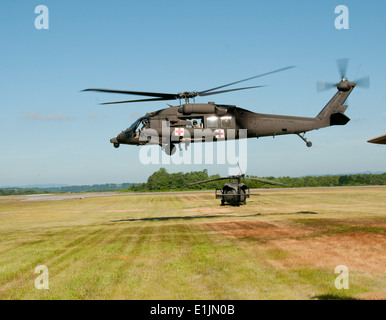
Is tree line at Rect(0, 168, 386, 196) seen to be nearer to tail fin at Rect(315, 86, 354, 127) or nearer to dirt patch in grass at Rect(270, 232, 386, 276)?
tail fin at Rect(315, 86, 354, 127)

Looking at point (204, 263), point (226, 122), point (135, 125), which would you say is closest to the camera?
point (204, 263)

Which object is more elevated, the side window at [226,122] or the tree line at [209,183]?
the side window at [226,122]

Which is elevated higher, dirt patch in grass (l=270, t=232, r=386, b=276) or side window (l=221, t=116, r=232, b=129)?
side window (l=221, t=116, r=232, b=129)

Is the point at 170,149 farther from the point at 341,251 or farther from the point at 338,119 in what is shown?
the point at 338,119

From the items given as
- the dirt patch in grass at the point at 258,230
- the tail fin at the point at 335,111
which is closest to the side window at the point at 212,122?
the dirt patch in grass at the point at 258,230

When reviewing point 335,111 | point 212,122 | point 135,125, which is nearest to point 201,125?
point 212,122

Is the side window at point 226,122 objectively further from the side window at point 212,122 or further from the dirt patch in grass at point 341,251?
the dirt patch in grass at point 341,251

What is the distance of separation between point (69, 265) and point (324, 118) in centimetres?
1957

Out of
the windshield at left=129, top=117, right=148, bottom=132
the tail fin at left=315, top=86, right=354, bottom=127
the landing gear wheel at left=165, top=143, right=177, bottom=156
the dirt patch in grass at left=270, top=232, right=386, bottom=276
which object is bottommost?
the dirt patch in grass at left=270, top=232, right=386, bottom=276

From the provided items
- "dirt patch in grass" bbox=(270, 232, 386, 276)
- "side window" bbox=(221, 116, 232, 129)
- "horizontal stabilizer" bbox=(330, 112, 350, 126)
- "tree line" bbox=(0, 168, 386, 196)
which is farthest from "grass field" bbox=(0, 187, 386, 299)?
"tree line" bbox=(0, 168, 386, 196)

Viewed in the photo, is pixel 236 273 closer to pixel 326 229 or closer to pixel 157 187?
pixel 326 229

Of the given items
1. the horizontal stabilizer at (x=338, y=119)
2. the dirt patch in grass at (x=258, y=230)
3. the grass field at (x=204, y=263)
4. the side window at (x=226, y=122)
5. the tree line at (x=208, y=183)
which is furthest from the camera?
the tree line at (x=208, y=183)

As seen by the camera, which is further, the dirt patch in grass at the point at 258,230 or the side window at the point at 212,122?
the side window at the point at 212,122
